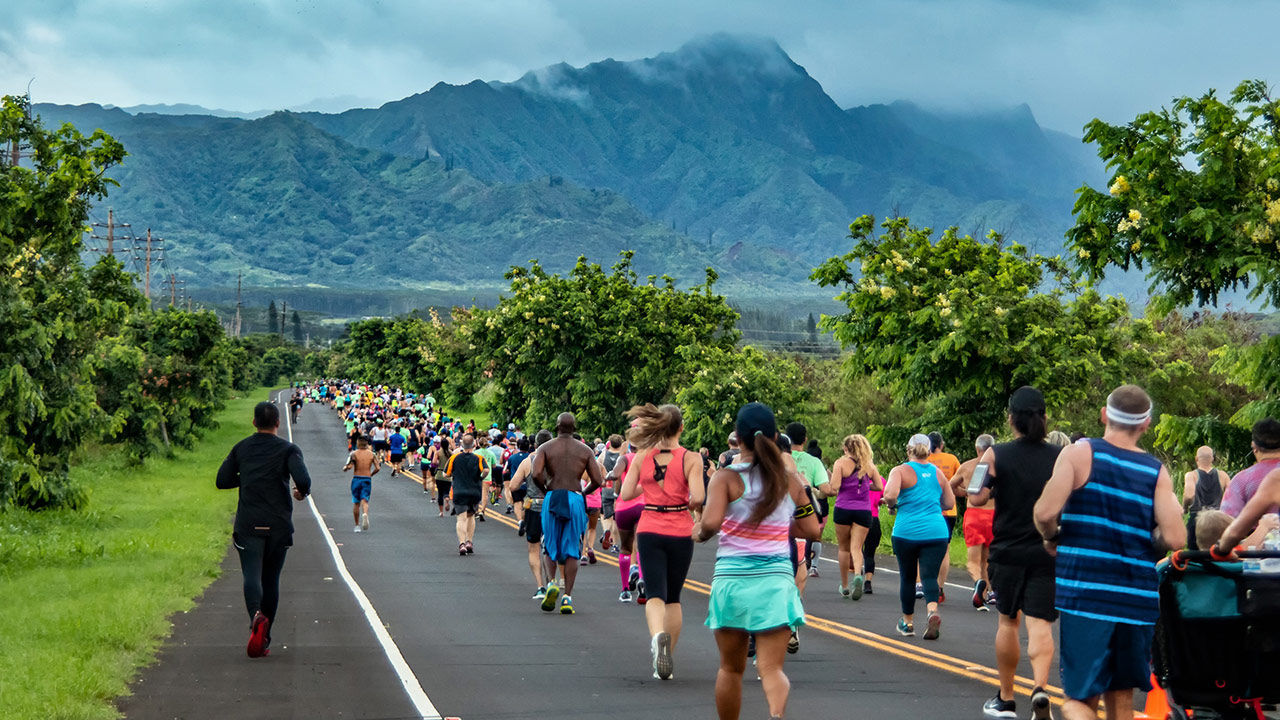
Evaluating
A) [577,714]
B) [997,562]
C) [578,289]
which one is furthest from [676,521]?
[578,289]

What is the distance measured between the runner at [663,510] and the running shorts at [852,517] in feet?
15.8

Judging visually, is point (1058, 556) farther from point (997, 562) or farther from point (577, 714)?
point (577, 714)

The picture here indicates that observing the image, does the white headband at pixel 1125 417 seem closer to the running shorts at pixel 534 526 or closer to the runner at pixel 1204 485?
the runner at pixel 1204 485

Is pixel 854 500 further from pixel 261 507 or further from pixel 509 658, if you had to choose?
pixel 261 507

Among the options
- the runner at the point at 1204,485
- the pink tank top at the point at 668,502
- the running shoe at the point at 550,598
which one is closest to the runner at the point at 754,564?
the pink tank top at the point at 668,502

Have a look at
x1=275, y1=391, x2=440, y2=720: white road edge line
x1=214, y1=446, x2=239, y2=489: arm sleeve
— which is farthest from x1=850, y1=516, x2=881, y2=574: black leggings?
x1=214, y1=446, x2=239, y2=489: arm sleeve

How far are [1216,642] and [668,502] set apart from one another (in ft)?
15.5

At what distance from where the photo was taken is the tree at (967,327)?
30.2m

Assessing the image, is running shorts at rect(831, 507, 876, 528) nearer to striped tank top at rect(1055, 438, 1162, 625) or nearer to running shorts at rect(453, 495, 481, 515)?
striped tank top at rect(1055, 438, 1162, 625)

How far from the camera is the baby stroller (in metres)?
6.53

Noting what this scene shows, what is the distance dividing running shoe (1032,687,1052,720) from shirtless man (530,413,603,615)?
642cm

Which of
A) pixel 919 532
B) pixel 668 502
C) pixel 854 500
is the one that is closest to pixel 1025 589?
pixel 668 502

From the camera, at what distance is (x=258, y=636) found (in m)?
11.6

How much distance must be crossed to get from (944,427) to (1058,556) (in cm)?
2617
